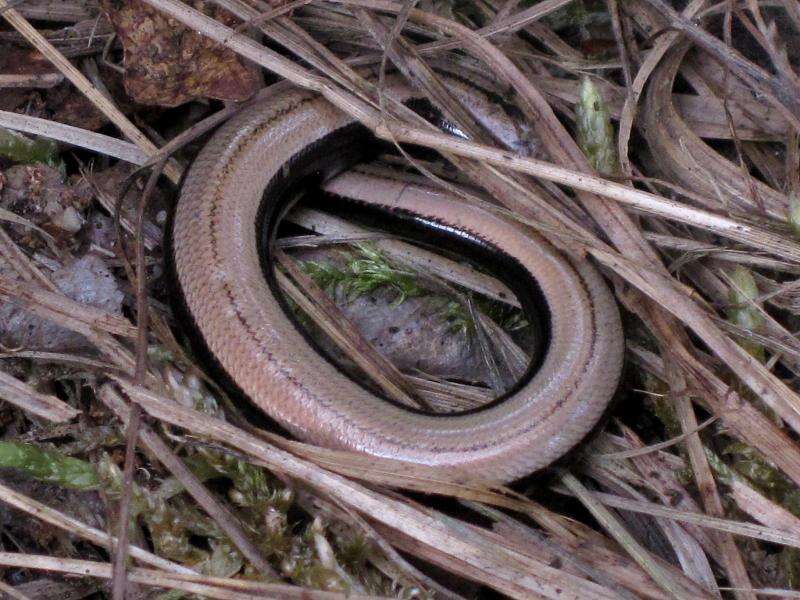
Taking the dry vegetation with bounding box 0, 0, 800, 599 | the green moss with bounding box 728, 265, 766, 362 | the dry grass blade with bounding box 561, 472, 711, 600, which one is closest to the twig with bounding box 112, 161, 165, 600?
the dry vegetation with bounding box 0, 0, 800, 599

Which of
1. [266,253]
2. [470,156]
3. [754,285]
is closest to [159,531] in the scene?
[266,253]

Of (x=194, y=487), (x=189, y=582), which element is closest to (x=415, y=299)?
(x=194, y=487)

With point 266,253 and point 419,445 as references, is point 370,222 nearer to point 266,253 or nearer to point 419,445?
point 266,253

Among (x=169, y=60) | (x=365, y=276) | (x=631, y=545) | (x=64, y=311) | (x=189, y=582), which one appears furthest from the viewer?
(x=365, y=276)

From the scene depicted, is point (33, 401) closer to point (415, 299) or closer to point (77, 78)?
point (77, 78)

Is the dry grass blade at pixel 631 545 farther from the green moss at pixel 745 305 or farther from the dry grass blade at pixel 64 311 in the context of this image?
the dry grass blade at pixel 64 311

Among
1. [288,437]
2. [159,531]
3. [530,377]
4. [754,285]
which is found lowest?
[159,531]
